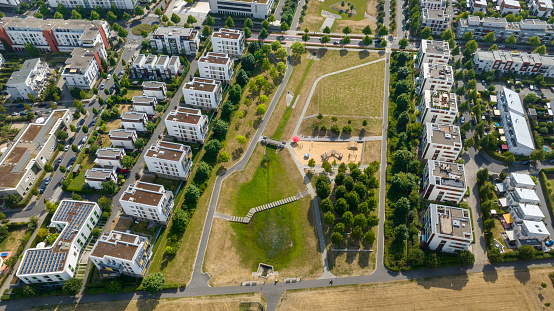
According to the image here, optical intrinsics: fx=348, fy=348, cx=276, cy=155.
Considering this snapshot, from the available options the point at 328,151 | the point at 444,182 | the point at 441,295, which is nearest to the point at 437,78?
the point at 444,182

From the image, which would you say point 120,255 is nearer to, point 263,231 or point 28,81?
point 263,231

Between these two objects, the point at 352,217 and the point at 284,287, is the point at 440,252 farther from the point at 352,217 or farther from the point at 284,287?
the point at 284,287

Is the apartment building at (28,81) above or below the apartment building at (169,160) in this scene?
above

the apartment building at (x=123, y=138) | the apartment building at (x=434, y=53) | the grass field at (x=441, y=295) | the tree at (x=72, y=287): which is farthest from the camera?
the apartment building at (x=434, y=53)

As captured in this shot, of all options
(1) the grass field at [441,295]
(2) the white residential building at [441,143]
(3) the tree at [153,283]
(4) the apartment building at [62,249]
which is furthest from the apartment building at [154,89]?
(2) the white residential building at [441,143]

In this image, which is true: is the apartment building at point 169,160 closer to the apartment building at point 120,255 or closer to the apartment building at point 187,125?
the apartment building at point 187,125

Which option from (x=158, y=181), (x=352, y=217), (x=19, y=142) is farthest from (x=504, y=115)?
(x=19, y=142)
